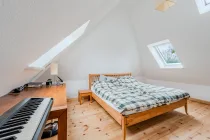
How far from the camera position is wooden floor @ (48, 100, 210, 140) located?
1.84 metres

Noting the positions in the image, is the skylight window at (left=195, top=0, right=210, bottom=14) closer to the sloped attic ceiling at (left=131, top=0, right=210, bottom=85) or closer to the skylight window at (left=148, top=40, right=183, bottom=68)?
the sloped attic ceiling at (left=131, top=0, right=210, bottom=85)

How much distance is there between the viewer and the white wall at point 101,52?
10.6 ft

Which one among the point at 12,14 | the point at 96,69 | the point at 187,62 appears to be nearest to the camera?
the point at 12,14

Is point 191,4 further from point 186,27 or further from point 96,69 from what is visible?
point 96,69

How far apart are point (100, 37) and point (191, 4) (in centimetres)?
226

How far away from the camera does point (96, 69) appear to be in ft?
13.0

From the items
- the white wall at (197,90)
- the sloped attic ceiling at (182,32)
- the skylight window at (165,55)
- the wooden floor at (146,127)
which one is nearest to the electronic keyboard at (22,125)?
the wooden floor at (146,127)

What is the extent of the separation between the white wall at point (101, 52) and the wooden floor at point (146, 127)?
1.31 meters

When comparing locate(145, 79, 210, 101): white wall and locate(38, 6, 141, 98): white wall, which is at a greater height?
locate(38, 6, 141, 98): white wall

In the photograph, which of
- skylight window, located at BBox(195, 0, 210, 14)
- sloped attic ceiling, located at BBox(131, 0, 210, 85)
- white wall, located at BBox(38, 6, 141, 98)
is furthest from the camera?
white wall, located at BBox(38, 6, 141, 98)

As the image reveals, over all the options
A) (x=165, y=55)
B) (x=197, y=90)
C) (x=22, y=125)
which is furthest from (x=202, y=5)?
(x=22, y=125)

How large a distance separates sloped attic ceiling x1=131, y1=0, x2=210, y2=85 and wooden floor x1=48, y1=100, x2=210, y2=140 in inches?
47.0

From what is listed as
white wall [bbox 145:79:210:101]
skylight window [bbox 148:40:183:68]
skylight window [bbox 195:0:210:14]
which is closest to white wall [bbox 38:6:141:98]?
skylight window [bbox 148:40:183:68]

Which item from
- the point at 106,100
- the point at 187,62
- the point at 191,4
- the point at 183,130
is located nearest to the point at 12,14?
the point at 106,100
